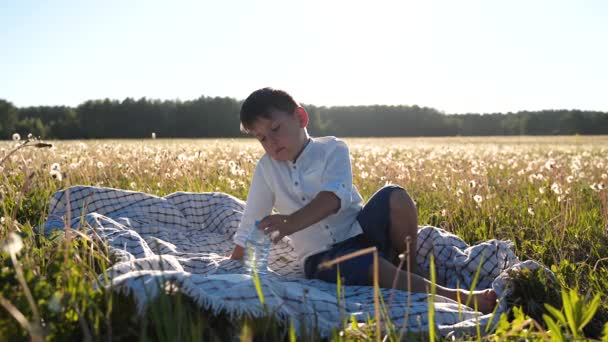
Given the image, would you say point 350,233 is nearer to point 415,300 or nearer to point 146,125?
point 415,300

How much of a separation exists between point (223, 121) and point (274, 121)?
61941 millimetres

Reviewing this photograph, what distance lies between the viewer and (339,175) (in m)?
3.21

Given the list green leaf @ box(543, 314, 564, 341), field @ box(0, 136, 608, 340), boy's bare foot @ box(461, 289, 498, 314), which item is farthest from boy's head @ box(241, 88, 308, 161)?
green leaf @ box(543, 314, 564, 341)

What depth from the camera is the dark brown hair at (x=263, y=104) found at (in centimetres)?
306

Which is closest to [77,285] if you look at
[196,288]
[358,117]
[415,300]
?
[196,288]

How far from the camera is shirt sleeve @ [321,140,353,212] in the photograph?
309 centimetres

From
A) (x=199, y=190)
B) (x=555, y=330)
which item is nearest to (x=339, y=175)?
(x=555, y=330)

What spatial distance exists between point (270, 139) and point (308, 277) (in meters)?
0.82

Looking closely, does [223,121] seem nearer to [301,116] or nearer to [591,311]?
[301,116]

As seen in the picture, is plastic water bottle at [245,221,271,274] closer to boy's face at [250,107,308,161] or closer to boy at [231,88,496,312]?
boy at [231,88,496,312]

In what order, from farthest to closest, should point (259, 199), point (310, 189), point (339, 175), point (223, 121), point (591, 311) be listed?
point (223, 121) < point (259, 199) < point (310, 189) < point (339, 175) < point (591, 311)

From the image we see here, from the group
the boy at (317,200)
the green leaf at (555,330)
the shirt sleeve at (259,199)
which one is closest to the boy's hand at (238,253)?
the boy at (317,200)

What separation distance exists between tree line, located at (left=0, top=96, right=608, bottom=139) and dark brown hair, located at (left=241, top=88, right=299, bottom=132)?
51264 mm

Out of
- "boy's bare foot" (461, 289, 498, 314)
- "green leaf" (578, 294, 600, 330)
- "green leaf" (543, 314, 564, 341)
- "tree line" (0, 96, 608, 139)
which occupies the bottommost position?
"boy's bare foot" (461, 289, 498, 314)
